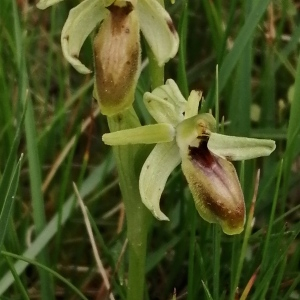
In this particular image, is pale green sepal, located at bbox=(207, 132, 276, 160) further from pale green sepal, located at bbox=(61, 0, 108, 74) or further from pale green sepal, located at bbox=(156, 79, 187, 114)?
pale green sepal, located at bbox=(61, 0, 108, 74)

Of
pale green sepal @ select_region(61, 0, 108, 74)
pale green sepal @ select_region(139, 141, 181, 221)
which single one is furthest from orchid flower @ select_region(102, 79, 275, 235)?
pale green sepal @ select_region(61, 0, 108, 74)

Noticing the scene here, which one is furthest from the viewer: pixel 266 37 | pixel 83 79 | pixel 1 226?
pixel 83 79

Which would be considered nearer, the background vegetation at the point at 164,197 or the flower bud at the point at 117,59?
the flower bud at the point at 117,59

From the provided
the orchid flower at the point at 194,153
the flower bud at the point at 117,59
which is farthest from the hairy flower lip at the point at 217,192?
the flower bud at the point at 117,59

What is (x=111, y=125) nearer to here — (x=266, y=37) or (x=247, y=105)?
(x=247, y=105)

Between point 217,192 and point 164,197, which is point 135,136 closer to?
point 217,192

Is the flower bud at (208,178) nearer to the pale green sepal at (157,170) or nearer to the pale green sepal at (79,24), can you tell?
the pale green sepal at (157,170)

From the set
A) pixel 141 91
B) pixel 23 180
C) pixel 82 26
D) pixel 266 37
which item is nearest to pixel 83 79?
pixel 23 180
